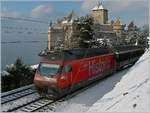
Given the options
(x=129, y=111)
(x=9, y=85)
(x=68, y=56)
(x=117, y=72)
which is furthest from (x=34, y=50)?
(x=129, y=111)

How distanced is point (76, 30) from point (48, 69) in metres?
24.5

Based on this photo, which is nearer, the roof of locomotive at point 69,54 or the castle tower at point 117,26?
the roof of locomotive at point 69,54

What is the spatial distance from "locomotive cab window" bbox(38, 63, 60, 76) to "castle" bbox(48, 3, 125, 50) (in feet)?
74.3

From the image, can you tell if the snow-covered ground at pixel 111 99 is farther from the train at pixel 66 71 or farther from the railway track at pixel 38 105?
the train at pixel 66 71

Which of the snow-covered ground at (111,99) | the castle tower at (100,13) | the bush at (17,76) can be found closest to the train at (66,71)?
the snow-covered ground at (111,99)

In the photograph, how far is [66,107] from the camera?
15945mm

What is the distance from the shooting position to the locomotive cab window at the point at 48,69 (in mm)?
17098

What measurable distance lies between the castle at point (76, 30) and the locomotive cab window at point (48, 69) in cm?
2265

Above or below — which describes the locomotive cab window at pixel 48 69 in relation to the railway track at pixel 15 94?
above

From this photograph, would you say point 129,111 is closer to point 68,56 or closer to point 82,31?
point 68,56

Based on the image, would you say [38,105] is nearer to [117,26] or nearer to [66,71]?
[66,71]

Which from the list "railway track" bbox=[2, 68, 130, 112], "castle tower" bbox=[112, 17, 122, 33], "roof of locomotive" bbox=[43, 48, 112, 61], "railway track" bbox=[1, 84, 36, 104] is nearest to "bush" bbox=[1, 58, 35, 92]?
"railway track" bbox=[1, 84, 36, 104]

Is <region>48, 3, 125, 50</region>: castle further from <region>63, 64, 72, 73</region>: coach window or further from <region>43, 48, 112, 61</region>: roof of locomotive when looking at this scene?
<region>63, 64, 72, 73</region>: coach window

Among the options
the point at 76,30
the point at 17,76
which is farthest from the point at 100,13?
the point at 17,76
